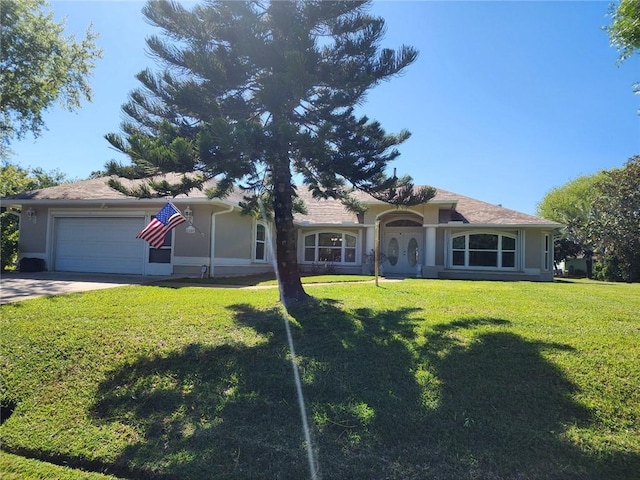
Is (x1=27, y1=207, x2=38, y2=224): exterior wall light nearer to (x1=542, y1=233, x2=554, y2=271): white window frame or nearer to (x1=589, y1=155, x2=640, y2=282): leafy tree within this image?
(x1=542, y1=233, x2=554, y2=271): white window frame

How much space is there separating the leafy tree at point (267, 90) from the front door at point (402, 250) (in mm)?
12201

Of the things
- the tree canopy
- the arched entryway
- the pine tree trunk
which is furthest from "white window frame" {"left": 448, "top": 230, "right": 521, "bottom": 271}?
the pine tree trunk

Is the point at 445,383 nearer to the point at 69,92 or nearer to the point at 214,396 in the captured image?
the point at 214,396

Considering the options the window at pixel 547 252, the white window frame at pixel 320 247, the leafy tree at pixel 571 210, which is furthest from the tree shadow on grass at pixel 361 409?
the leafy tree at pixel 571 210

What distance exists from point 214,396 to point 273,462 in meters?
1.32

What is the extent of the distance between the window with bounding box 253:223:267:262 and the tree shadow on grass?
39.0ft

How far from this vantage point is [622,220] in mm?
25219

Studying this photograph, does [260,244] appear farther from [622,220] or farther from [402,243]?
[622,220]

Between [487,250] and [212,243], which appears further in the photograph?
[487,250]

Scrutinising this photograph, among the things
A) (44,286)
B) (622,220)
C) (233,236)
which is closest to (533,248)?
(622,220)

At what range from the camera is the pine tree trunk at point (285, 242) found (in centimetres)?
816

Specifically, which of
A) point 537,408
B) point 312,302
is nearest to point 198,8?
point 312,302

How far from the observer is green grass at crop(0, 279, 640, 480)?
363cm

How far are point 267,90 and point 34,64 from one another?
1570cm
